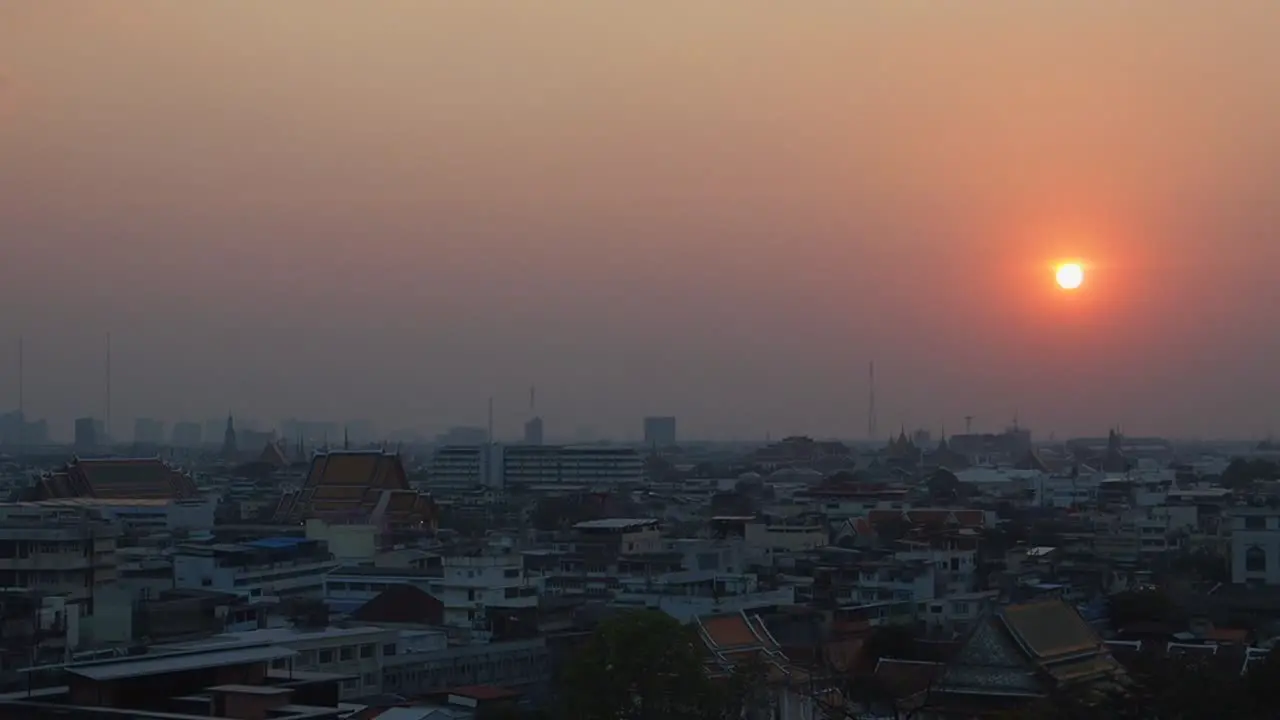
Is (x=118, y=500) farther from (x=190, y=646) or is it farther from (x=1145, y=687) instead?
(x=1145, y=687)

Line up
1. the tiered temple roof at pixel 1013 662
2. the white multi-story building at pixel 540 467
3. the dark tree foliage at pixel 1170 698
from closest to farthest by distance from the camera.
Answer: the dark tree foliage at pixel 1170 698 → the tiered temple roof at pixel 1013 662 → the white multi-story building at pixel 540 467

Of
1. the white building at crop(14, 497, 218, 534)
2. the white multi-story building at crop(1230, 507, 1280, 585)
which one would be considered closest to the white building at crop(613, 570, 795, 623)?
the white multi-story building at crop(1230, 507, 1280, 585)

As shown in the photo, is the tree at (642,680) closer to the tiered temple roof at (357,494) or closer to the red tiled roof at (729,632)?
the red tiled roof at (729,632)

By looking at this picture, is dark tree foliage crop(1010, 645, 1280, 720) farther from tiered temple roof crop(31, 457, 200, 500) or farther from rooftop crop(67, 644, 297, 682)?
tiered temple roof crop(31, 457, 200, 500)

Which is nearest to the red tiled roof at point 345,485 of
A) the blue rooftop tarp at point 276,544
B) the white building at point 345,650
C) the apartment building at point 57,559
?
the blue rooftop tarp at point 276,544

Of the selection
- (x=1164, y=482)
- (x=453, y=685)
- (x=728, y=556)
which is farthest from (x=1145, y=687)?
(x=1164, y=482)

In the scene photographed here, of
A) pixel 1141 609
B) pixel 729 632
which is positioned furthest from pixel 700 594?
pixel 729 632
